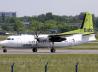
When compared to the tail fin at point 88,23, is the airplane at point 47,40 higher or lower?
lower

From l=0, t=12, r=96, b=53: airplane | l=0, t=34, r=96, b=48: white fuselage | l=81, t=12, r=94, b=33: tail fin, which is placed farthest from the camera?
l=81, t=12, r=94, b=33: tail fin

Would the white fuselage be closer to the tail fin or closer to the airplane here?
the airplane

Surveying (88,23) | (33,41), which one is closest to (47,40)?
(33,41)

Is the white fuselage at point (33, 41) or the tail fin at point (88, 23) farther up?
the tail fin at point (88, 23)

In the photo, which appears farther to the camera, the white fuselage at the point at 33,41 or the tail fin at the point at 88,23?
the tail fin at the point at 88,23

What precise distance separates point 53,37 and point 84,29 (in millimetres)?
7398

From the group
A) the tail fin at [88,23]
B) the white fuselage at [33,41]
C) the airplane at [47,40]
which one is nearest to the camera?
the white fuselage at [33,41]

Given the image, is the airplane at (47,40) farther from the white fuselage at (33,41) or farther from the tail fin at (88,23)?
the tail fin at (88,23)

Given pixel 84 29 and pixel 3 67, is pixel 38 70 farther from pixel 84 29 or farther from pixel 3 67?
pixel 84 29

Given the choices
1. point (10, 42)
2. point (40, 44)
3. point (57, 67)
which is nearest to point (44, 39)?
point (40, 44)

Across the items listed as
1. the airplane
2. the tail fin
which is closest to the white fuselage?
the airplane

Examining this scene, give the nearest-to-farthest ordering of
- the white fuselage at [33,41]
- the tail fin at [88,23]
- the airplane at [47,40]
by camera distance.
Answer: the white fuselage at [33,41] → the airplane at [47,40] → the tail fin at [88,23]

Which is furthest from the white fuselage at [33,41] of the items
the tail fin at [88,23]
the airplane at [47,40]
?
the tail fin at [88,23]

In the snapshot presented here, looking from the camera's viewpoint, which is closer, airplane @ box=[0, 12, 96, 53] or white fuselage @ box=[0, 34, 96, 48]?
white fuselage @ box=[0, 34, 96, 48]
